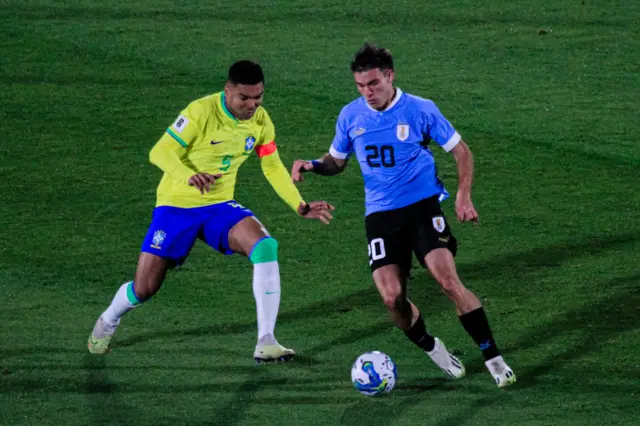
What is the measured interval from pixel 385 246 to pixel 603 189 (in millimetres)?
4387

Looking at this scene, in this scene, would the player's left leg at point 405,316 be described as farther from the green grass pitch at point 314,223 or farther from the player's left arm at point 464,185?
the player's left arm at point 464,185

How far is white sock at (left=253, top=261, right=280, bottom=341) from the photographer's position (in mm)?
8148

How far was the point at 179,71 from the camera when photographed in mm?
14656

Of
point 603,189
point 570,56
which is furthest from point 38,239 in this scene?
point 570,56

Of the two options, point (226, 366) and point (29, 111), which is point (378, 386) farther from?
point (29, 111)

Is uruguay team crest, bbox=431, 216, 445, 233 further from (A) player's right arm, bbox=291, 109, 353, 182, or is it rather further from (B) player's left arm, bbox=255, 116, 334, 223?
(B) player's left arm, bbox=255, 116, 334, 223

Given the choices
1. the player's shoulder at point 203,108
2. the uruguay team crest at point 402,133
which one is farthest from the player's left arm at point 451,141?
the player's shoulder at point 203,108

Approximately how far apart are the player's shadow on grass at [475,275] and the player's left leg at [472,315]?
157cm

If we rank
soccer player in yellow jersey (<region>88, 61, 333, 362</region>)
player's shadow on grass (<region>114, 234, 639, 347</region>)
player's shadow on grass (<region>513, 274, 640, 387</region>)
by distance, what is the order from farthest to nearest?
player's shadow on grass (<region>114, 234, 639, 347</region>) → player's shadow on grass (<region>513, 274, 640, 387</region>) → soccer player in yellow jersey (<region>88, 61, 333, 362</region>)

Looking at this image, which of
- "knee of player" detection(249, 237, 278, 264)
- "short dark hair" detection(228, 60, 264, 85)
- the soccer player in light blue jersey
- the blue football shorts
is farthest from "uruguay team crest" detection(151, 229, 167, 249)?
the soccer player in light blue jersey

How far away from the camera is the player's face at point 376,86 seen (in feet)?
26.1

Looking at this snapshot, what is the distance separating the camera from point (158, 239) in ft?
27.6

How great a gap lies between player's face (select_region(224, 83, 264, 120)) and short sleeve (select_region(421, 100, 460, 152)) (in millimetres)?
1075

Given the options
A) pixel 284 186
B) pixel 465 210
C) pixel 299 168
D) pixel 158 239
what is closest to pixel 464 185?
pixel 465 210
